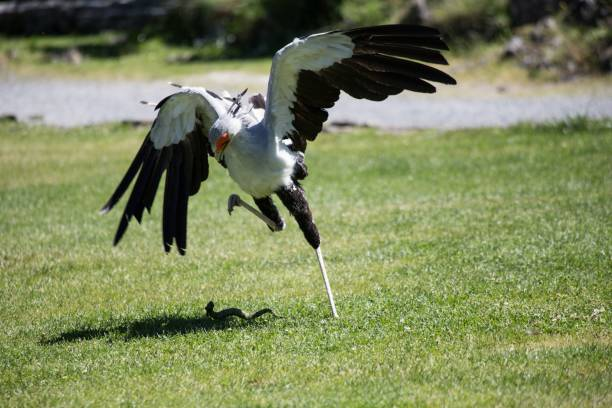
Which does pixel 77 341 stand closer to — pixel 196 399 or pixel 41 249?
pixel 196 399

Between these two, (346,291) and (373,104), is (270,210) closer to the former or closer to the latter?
(346,291)

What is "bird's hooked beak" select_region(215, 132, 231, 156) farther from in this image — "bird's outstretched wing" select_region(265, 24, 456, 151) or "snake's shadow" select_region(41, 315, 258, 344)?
A: "snake's shadow" select_region(41, 315, 258, 344)

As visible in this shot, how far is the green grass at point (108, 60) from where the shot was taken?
22484mm

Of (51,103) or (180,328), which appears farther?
(51,103)

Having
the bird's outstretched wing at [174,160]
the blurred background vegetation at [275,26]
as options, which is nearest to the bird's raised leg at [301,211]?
the bird's outstretched wing at [174,160]

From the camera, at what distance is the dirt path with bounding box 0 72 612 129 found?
15391 millimetres

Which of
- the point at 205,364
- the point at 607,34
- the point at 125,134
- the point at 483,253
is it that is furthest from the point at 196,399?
A: the point at 607,34

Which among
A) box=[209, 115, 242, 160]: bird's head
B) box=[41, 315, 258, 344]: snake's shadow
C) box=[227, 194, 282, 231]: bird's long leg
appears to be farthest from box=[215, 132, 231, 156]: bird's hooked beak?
box=[41, 315, 258, 344]: snake's shadow

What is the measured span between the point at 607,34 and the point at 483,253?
39.1 feet

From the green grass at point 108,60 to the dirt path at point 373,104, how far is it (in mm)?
919

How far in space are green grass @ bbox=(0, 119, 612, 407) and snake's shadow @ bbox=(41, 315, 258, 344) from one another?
0.02 m

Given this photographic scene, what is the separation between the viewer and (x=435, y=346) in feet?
18.6

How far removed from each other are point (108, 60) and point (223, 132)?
19846 mm

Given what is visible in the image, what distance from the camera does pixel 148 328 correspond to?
21.3 feet
